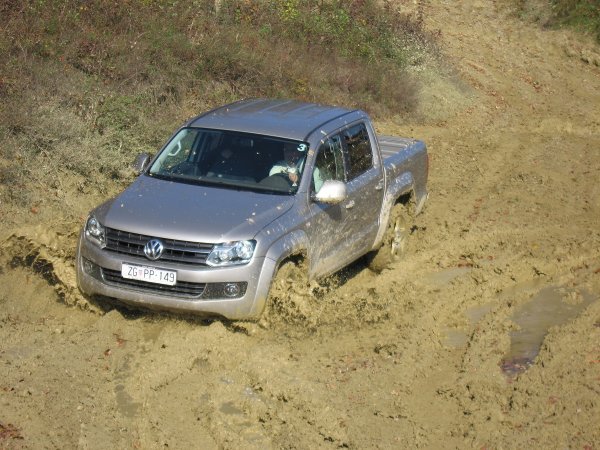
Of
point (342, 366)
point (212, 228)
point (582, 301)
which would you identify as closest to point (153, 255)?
point (212, 228)

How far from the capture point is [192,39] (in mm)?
16938

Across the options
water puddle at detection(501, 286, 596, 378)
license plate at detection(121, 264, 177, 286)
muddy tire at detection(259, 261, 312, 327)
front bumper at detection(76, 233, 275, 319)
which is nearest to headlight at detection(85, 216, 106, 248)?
front bumper at detection(76, 233, 275, 319)

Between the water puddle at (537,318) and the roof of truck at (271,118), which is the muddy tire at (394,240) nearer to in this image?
the roof of truck at (271,118)

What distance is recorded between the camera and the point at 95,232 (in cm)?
821

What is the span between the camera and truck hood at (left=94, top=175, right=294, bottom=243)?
7867 mm

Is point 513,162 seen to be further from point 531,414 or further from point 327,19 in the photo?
point 531,414

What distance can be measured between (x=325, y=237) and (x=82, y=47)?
280 inches

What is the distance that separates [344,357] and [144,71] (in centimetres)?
829

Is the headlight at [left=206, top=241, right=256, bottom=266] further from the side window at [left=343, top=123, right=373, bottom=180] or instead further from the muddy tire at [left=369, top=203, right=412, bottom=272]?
the muddy tire at [left=369, top=203, right=412, bottom=272]

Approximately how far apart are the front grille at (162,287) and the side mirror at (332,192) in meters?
1.48

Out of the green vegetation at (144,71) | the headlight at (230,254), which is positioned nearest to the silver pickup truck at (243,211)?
the headlight at (230,254)

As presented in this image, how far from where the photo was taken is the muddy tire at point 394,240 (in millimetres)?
10742

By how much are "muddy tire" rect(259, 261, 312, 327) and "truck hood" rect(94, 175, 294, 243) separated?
45 centimetres

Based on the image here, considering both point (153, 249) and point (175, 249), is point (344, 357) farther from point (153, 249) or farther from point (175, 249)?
point (153, 249)
